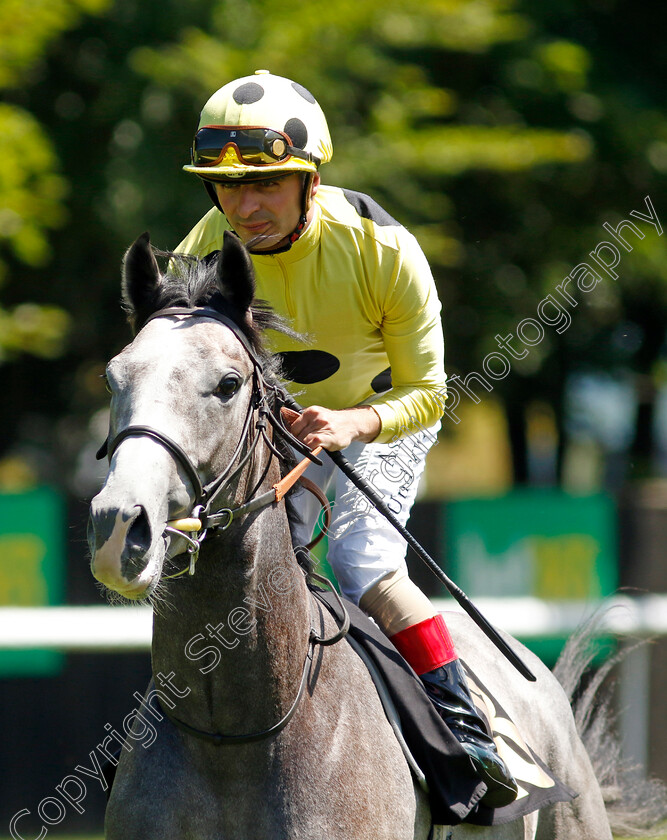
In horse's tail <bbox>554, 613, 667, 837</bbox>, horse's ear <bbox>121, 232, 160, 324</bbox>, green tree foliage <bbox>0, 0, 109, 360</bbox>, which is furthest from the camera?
green tree foliage <bbox>0, 0, 109, 360</bbox>

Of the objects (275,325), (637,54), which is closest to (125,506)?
(275,325)

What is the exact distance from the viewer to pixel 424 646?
3.40 metres

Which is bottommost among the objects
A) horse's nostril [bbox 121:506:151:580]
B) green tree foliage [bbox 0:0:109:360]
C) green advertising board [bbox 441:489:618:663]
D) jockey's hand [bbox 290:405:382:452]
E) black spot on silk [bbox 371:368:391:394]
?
green advertising board [bbox 441:489:618:663]

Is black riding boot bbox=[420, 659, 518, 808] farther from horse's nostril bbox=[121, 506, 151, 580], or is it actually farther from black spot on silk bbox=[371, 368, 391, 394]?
horse's nostril bbox=[121, 506, 151, 580]

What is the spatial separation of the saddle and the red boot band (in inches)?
2.2

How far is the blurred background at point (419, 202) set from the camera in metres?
6.65

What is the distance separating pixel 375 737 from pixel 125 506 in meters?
1.17

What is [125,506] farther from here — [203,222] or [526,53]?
[526,53]

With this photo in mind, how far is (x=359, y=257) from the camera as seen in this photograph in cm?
345

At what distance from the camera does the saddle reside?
3148 mm

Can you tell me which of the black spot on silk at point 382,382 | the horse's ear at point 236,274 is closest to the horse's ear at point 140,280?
the horse's ear at point 236,274

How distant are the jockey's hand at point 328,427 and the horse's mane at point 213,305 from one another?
70mm

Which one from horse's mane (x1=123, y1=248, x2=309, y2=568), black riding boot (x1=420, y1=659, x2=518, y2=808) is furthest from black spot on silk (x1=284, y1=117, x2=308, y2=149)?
black riding boot (x1=420, y1=659, x2=518, y2=808)

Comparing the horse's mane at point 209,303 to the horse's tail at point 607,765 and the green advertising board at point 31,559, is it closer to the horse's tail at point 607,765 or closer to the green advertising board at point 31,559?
the horse's tail at point 607,765
